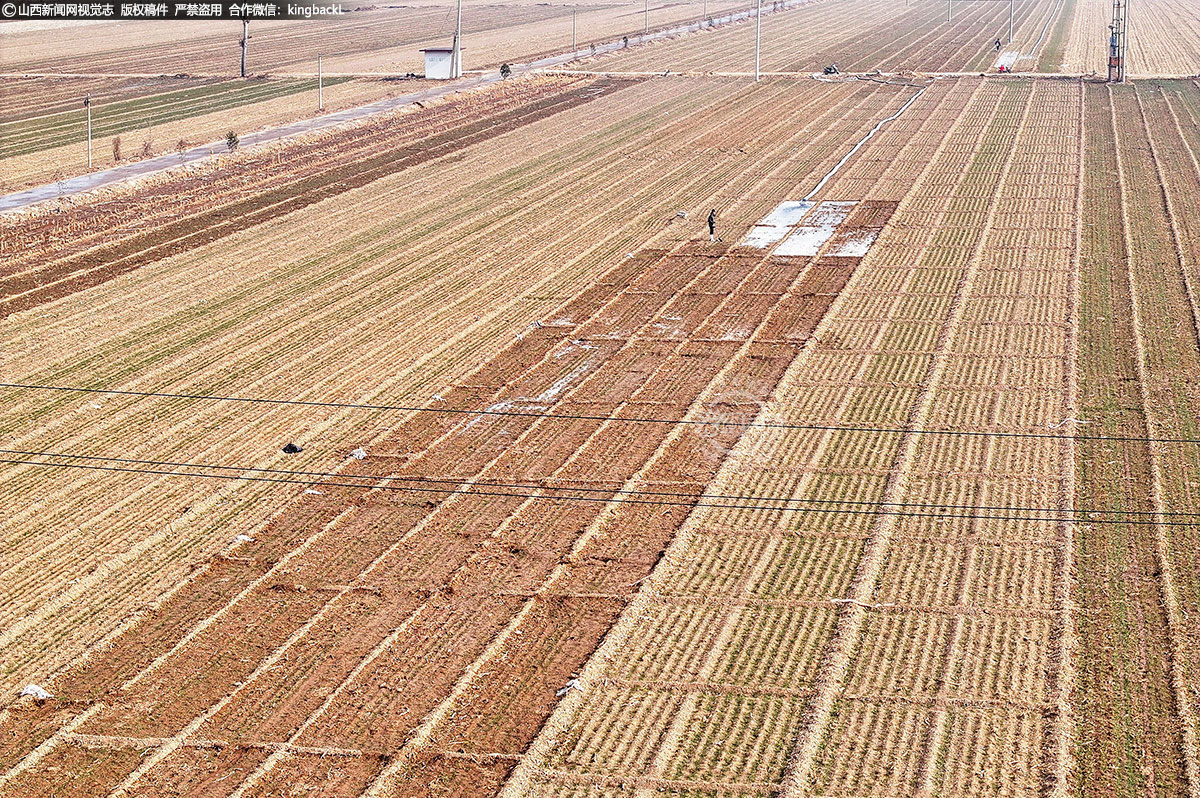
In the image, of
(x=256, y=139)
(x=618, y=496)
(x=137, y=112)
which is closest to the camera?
(x=618, y=496)

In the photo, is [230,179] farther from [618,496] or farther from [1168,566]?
[1168,566]

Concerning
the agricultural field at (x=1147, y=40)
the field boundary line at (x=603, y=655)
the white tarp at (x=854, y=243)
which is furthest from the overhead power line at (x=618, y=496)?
the agricultural field at (x=1147, y=40)

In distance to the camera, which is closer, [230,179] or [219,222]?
[219,222]

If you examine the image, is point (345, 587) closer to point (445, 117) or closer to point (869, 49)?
point (445, 117)

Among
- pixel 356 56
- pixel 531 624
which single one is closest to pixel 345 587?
pixel 531 624

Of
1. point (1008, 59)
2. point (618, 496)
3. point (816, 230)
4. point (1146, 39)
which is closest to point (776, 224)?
point (816, 230)

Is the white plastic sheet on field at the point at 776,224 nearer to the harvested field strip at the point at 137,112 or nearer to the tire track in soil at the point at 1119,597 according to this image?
the tire track in soil at the point at 1119,597

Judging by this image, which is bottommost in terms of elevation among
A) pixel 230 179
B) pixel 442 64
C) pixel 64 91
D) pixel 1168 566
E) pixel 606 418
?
pixel 1168 566
